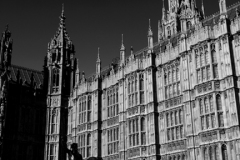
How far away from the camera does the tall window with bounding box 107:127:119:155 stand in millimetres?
43000

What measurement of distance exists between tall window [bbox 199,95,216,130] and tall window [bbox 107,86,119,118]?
44.1 feet

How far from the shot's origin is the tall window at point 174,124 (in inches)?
1410

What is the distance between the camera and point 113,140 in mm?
43625

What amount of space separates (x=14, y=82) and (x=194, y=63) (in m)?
26.8

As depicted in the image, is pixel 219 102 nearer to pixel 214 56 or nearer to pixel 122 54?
pixel 214 56

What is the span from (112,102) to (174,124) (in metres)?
11.0

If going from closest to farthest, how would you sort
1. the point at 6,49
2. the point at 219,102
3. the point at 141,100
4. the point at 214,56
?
the point at 219,102 → the point at 214,56 → the point at 141,100 → the point at 6,49

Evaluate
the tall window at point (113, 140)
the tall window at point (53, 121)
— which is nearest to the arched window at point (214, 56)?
the tall window at point (113, 140)

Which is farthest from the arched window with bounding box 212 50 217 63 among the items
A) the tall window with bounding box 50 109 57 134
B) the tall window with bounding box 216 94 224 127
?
the tall window with bounding box 50 109 57 134

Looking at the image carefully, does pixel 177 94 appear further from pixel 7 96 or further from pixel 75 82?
pixel 7 96

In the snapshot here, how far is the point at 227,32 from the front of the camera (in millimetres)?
33062

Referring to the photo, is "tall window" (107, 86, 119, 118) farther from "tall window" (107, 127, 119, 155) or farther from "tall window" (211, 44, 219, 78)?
"tall window" (211, 44, 219, 78)

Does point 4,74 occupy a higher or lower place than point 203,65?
higher

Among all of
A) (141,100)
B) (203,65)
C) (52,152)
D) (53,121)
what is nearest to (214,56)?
(203,65)
